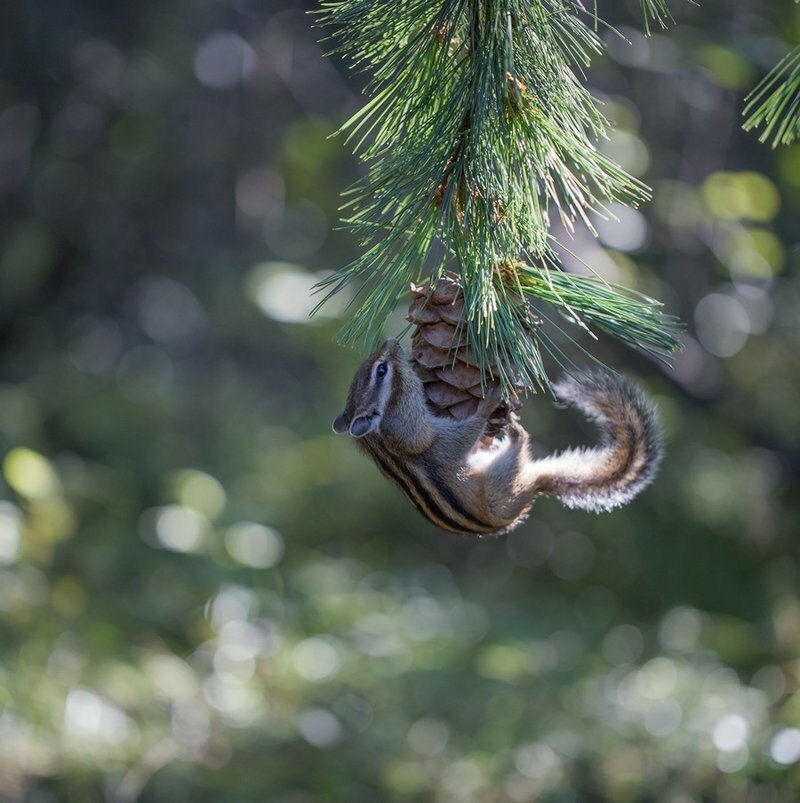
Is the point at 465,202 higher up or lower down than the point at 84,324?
higher up

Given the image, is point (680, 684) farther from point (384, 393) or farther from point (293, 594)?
point (384, 393)

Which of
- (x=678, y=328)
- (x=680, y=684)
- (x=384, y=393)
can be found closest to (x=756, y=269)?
(x=680, y=684)

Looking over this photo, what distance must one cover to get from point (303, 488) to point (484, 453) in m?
3.15

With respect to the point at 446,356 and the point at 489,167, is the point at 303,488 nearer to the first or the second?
the point at 446,356

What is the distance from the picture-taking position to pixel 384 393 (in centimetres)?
149

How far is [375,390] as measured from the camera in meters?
1.51

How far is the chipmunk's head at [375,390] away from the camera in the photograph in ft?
4.78

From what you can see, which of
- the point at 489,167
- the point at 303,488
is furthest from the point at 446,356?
the point at 303,488

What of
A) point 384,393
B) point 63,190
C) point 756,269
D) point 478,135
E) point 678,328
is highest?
point 478,135

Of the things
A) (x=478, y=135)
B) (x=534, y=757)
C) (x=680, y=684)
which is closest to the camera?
(x=478, y=135)

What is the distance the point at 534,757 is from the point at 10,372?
3408 mm

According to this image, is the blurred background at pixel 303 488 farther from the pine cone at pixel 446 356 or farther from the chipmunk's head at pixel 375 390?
the pine cone at pixel 446 356

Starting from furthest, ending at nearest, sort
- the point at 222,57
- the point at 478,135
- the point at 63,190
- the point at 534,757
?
1. the point at 63,190
2. the point at 222,57
3. the point at 534,757
4. the point at 478,135

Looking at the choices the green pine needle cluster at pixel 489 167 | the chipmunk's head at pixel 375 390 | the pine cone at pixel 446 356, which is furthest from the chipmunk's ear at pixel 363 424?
the green pine needle cluster at pixel 489 167
